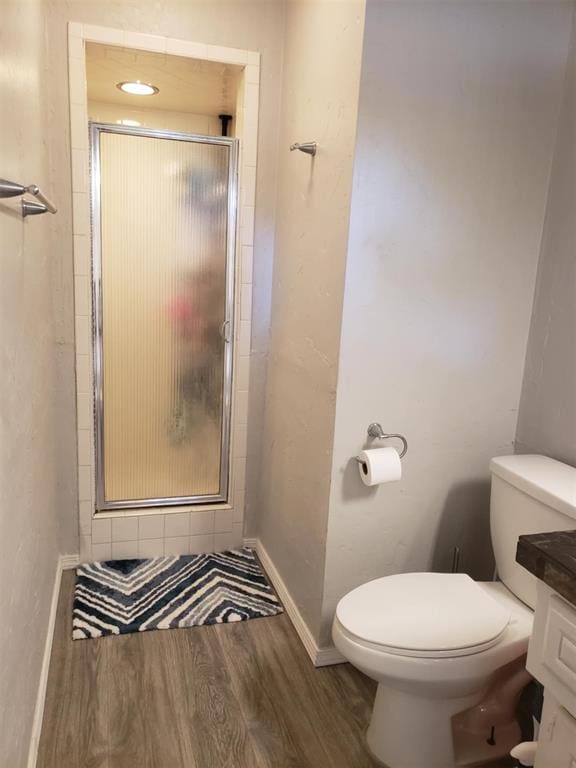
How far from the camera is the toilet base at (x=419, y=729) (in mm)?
1601

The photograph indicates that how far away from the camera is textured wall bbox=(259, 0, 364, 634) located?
184cm

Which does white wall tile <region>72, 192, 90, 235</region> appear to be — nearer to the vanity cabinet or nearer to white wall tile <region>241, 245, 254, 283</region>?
white wall tile <region>241, 245, 254, 283</region>

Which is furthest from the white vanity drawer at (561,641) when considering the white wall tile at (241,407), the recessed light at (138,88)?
the recessed light at (138,88)

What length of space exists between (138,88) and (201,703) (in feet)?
9.27

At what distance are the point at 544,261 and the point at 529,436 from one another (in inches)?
23.4

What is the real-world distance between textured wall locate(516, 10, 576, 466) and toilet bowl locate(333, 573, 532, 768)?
0.55 m

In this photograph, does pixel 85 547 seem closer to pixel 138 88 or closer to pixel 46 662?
pixel 46 662

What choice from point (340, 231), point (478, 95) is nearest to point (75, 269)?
point (340, 231)

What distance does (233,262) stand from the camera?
2623 millimetres

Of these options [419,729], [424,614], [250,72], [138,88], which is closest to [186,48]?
[250,72]

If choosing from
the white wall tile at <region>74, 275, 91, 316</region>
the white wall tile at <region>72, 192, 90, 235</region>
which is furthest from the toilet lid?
the white wall tile at <region>72, 192, 90, 235</region>

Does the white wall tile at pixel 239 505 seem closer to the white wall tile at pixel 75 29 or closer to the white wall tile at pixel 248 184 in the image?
the white wall tile at pixel 248 184

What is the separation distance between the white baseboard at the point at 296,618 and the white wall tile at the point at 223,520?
130mm

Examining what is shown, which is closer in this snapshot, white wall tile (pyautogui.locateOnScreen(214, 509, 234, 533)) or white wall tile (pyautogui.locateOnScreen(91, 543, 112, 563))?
white wall tile (pyautogui.locateOnScreen(91, 543, 112, 563))
